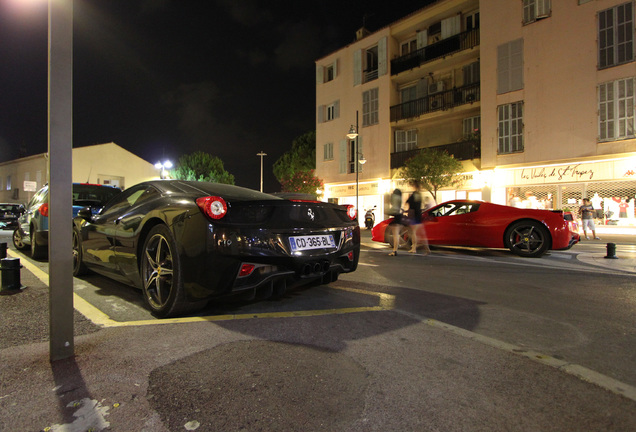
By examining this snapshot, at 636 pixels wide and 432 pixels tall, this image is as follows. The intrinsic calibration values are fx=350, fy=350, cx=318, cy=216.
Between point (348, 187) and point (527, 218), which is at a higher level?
point (348, 187)

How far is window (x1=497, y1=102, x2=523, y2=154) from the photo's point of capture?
16609mm

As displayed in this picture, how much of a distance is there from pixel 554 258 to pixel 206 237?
7283mm

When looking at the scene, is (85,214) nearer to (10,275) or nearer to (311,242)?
(10,275)

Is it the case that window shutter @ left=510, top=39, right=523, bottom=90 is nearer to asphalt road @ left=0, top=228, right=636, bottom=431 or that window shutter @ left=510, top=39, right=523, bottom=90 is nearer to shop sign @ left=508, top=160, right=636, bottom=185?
shop sign @ left=508, top=160, right=636, bottom=185

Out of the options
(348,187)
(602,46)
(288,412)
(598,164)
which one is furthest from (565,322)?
(348,187)

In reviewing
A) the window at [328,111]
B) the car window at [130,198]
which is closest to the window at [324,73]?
the window at [328,111]

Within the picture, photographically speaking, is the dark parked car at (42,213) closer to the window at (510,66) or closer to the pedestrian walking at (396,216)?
the pedestrian walking at (396,216)

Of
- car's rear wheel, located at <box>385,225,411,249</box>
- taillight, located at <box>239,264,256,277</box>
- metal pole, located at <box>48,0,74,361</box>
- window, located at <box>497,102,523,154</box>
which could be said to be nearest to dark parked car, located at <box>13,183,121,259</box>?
metal pole, located at <box>48,0,74,361</box>

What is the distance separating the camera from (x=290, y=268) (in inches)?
118

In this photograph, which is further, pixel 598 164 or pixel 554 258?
pixel 598 164

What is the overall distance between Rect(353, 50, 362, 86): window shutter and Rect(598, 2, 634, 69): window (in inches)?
530

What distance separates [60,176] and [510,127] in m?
18.8

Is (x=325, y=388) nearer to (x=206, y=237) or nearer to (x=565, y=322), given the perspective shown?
(x=206, y=237)

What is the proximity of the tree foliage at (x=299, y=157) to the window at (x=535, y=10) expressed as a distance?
25.0 metres
